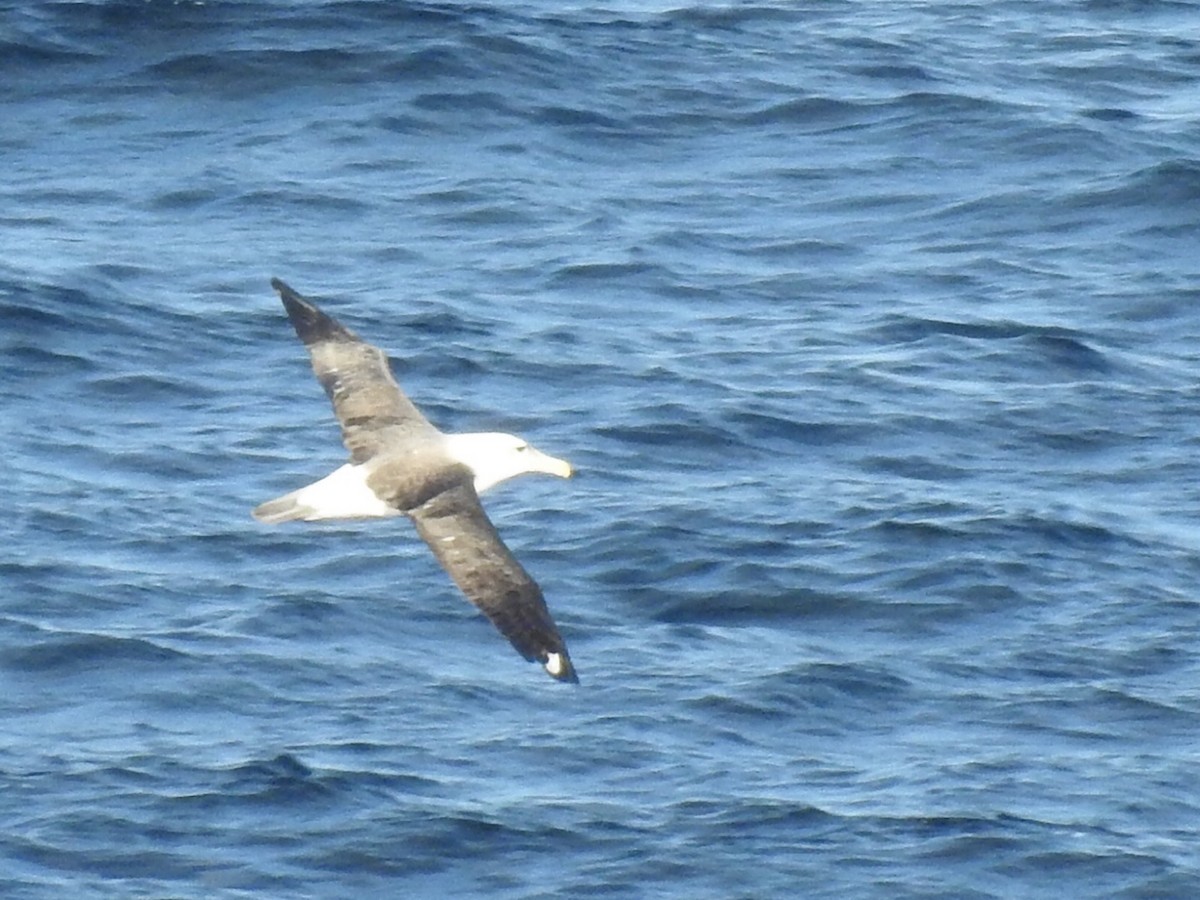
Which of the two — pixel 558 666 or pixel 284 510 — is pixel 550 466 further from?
pixel 558 666

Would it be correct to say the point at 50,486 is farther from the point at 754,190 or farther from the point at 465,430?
the point at 754,190

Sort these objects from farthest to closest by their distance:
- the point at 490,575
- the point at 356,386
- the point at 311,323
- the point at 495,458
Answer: the point at 311,323 → the point at 356,386 → the point at 495,458 → the point at 490,575

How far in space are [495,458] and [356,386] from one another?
835 millimetres

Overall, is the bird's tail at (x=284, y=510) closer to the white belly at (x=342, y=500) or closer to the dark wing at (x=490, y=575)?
the white belly at (x=342, y=500)

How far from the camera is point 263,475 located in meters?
17.3

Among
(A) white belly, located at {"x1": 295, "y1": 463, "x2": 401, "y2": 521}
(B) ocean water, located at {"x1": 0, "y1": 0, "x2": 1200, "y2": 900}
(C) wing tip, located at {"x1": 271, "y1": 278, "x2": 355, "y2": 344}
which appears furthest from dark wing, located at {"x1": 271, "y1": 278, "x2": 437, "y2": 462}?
(B) ocean water, located at {"x1": 0, "y1": 0, "x2": 1200, "y2": 900}

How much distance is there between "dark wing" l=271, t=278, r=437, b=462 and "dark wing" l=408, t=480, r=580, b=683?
2.20 ft

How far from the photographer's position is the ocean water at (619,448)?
1490 centimetres

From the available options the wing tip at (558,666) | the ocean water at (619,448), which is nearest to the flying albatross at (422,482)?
the wing tip at (558,666)

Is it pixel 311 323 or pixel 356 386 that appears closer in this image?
pixel 356 386

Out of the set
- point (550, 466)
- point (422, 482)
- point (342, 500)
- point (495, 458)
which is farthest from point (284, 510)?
point (550, 466)

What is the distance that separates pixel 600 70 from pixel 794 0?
313 centimetres

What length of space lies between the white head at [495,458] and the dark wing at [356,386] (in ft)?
0.88

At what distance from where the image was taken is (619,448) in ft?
59.1
